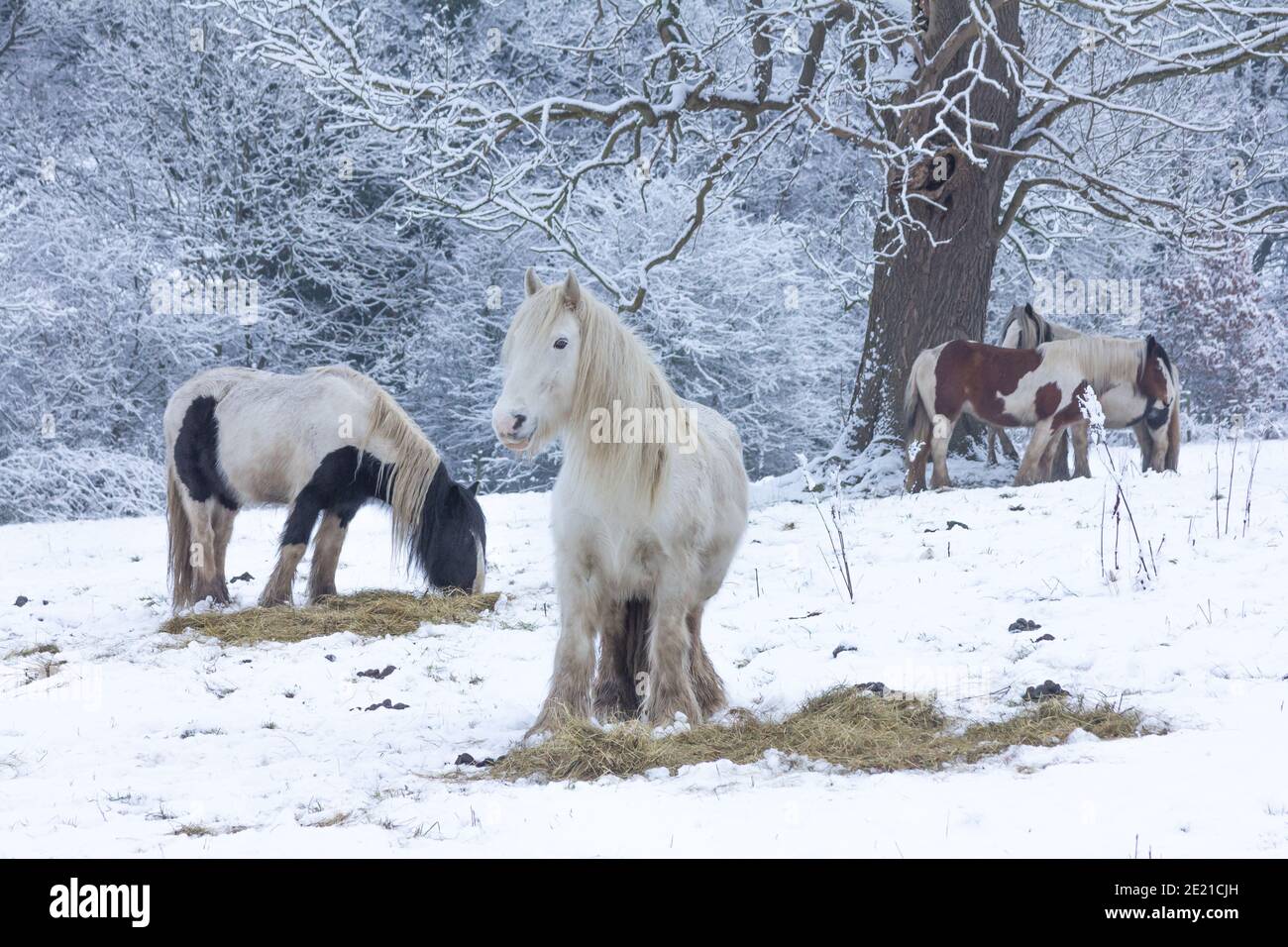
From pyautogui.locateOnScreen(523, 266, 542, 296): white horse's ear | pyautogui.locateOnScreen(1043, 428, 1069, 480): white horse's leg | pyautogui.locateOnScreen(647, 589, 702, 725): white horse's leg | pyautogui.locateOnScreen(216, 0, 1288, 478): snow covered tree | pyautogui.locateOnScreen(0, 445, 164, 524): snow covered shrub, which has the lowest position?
pyautogui.locateOnScreen(0, 445, 164, 524): snow covered shrub

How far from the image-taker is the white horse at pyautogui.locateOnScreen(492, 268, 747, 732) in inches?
169

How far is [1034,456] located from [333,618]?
553cm

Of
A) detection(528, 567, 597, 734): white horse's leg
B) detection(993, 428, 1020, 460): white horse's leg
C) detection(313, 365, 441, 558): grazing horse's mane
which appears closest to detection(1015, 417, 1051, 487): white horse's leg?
detection(993, 428, 1020, 460): white horse's leg

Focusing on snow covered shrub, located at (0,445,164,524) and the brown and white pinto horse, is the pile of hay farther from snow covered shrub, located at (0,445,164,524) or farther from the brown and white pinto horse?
snow covered shrub, located at (0,445,164,524)

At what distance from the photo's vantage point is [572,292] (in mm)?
4305

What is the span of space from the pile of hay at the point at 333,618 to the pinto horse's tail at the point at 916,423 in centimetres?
369

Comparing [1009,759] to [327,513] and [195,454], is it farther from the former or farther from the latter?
[195,454]

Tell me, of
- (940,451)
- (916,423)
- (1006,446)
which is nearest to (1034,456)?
(940,451)

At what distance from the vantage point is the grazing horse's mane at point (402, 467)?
7703 mm

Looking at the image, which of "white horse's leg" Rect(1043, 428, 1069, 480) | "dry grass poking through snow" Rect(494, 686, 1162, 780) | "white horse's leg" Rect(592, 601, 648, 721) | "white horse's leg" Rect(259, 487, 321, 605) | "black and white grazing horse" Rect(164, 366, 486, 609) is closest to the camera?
"dry grass poking through snow" Rect(494, 686, 1162, 780)

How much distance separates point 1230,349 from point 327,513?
18.6 m

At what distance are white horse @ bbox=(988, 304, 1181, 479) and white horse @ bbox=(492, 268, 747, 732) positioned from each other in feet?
19.8

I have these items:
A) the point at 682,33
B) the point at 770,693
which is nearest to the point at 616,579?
the point at 770,693

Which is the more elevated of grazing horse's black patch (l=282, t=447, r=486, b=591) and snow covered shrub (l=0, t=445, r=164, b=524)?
grazing horse's black patch (l=282, t=447, r=486, b=591)
